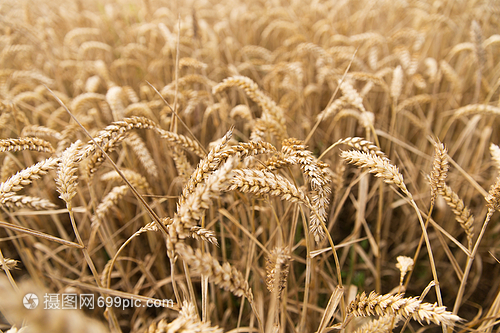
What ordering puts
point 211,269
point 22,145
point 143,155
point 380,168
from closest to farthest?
1. point 211,269
2. point 380,168
3. point 22,145
4. point 143,155

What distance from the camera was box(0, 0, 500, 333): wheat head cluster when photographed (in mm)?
679

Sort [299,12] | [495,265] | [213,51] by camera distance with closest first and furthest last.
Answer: [495,265] → [213,51] → [299,12]

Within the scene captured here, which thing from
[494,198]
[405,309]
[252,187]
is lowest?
[405,309]

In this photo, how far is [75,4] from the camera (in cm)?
429

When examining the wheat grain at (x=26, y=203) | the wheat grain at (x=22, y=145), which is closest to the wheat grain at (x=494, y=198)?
the wheat grain at (x=26, y=203)

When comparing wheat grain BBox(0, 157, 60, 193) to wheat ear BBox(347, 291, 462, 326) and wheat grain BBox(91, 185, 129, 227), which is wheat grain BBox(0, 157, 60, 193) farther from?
wheat ear BBox(347, 291, 462, 326)

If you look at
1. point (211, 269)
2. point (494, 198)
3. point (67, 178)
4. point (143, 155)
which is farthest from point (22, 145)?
point (494, 198)

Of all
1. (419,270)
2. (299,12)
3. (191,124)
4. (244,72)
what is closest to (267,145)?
(191,124)

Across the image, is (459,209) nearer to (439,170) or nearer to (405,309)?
(439,170)

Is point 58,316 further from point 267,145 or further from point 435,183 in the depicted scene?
point 435,183

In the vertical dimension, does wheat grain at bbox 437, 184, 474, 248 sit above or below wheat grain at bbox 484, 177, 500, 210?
below

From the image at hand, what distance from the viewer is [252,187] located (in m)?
0.62

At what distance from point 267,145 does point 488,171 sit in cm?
223

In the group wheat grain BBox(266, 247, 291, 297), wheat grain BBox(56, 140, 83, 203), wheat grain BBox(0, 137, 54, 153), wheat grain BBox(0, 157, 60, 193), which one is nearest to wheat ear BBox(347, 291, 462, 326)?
wheat grain BBox(266, 247, 291, 297)
